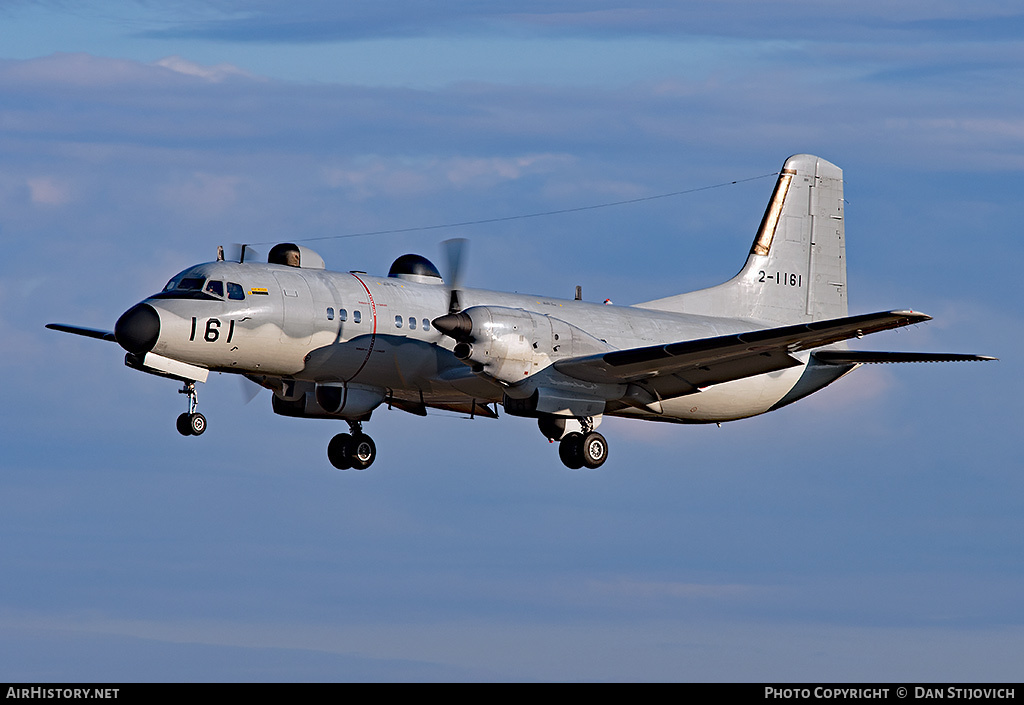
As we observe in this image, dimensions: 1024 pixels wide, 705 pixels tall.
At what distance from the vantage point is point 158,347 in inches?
1041

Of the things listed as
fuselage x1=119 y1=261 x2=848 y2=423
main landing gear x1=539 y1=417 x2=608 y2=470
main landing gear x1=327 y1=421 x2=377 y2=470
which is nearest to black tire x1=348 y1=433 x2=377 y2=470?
main landing gear x1=327 y1=421 x2=377 y2=470

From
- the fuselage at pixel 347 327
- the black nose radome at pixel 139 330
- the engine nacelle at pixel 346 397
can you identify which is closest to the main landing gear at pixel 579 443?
the fuselage at pixel 347 327

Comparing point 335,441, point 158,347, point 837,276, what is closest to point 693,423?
point 837,276

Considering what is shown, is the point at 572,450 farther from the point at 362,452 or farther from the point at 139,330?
the point at 139,330

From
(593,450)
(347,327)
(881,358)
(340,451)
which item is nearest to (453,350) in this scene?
(347,327)

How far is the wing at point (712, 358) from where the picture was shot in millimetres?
26516

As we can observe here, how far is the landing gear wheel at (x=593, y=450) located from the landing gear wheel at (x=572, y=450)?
6 cm

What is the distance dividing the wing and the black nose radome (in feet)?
25.2

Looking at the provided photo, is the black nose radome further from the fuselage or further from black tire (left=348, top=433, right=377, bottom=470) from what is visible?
black tire (left=348, top=433, right=377, bottom=470)

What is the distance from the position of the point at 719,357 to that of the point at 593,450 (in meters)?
3.19
